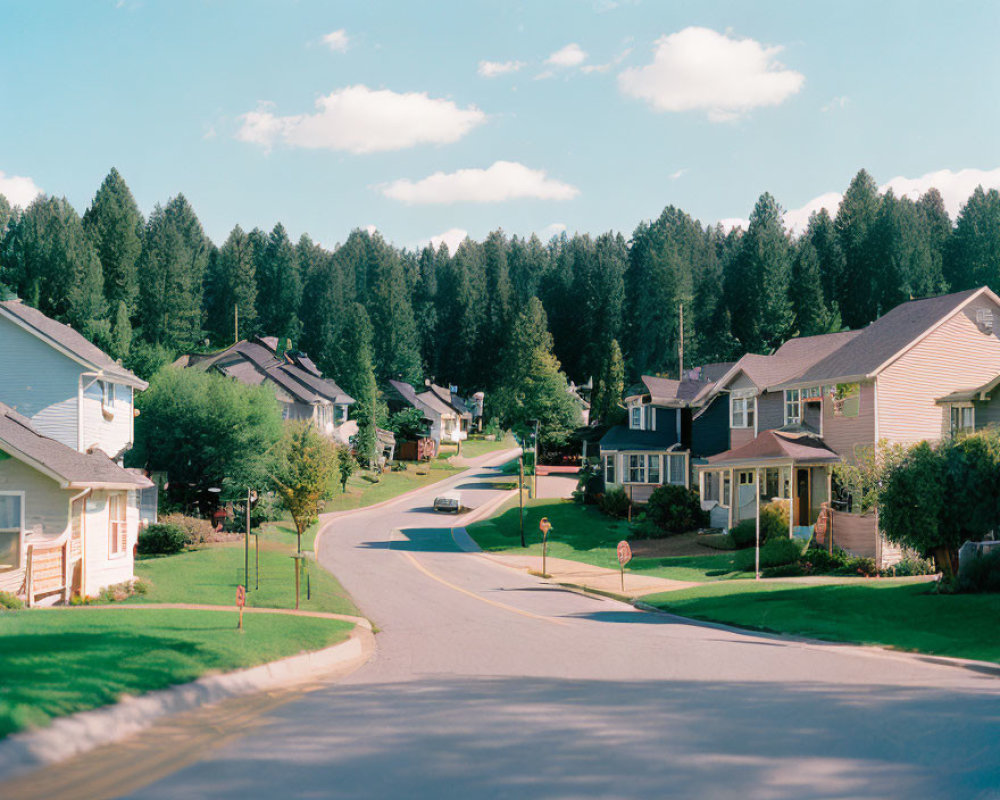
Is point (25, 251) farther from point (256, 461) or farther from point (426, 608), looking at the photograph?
point (426, 608)

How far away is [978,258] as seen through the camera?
306 ft

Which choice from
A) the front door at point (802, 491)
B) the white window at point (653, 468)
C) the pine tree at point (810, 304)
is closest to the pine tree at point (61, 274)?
the white window at point (653, 468)

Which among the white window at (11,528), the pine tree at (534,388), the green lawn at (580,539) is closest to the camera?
the white window at (11,528)

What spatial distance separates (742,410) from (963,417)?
11325 millimetres

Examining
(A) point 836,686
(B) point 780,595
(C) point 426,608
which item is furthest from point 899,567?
(A) point 836,686

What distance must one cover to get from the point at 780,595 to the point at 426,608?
→ 9868mm

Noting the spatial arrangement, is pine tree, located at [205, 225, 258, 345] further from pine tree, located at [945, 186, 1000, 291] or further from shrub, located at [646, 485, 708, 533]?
pine tree, located at [945, 186, 1000, 291]

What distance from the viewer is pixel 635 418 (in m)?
57.6

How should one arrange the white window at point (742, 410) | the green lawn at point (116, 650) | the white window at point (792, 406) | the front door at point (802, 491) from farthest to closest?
the white window at point (742, 410), the white window at point (792, 406), the front door at point (802, 491), the green lawn at point (116, 650)

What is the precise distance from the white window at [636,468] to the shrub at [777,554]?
1898cm

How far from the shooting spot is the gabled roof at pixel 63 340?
30250mm

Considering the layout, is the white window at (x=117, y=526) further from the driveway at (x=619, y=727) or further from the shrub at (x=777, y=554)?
the shrub at (x=777, y=554)

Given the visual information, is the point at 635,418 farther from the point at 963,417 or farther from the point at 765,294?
the point at 765,294

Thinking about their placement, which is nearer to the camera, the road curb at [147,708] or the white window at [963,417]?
the road curb at [147,708]
